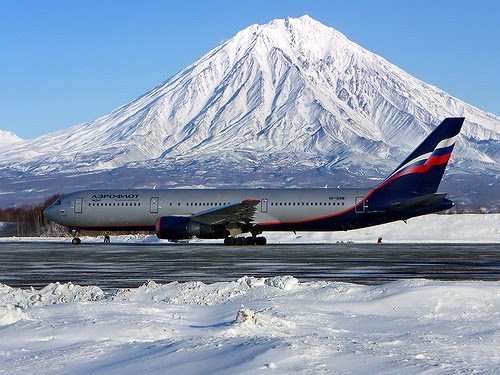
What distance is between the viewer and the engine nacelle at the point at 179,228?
4150 centimetres

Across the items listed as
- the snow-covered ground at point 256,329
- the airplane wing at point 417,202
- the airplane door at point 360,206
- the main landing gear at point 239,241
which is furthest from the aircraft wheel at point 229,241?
the snow-covered ground at point 256,329

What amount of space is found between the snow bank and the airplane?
25.7 meters

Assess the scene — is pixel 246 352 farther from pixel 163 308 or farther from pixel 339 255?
pixel 339 255

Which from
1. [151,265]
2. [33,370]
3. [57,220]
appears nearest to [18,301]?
[33,370]

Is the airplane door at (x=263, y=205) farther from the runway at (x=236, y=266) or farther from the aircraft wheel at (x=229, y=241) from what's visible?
the runway at (x=236, y=266)

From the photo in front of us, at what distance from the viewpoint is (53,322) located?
11383mm

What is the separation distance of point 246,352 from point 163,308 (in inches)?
163

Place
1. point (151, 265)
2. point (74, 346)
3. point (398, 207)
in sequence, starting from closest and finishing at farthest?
1. point (74, 346)
2. point (151, 265)
3. point (398, 207)

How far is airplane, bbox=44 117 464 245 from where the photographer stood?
136 feet

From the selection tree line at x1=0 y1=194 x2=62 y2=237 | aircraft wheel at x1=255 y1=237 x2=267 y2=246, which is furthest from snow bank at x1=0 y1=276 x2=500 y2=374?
tree line at x1=0 y1=194 x2=62 y2=237

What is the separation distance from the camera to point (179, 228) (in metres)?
41.5

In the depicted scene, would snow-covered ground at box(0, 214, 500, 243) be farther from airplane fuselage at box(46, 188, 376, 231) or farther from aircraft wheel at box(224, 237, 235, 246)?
aircraft wheel at box(224, 237, 235, 246)

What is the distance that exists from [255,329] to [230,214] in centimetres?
3188

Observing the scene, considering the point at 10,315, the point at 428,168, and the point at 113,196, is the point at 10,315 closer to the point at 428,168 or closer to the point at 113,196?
the point at 428,168
